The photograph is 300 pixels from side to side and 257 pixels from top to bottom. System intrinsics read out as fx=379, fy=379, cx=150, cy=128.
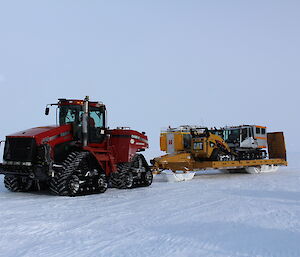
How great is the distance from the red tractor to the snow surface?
26.6 inches

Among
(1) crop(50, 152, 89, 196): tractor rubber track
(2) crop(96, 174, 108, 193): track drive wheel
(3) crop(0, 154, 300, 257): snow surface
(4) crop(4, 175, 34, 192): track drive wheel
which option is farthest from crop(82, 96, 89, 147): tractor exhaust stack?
(4) crop(4, 175, 34, 192): track drive wheel

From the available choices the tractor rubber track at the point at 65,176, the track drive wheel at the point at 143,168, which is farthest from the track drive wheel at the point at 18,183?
the track drive wheel at the point at 143,168

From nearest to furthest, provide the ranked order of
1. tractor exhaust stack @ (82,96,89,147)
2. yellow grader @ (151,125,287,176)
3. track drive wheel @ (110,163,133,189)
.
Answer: tractor exhaust stack @ (82,96,89,147) → track drive wheel @ (110,163,133,189) → yellow grader @ (151,125,287,176)

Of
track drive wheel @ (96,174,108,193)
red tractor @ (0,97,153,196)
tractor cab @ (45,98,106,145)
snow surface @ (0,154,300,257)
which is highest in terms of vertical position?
tractor cab @ (45,98,106,145)

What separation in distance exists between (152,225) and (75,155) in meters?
4.84

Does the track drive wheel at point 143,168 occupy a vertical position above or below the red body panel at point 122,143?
below

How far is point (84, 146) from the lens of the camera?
11.3 metres

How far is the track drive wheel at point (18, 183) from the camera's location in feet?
38.9

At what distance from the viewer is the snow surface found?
16.8 feet

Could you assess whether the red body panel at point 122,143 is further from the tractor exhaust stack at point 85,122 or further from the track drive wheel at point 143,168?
the tractor exhaust stack at point 85,122

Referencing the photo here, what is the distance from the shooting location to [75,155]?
10.8 m

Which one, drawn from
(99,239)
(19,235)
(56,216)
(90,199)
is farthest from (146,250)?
(90,199)

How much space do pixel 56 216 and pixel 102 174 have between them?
401 centimetres

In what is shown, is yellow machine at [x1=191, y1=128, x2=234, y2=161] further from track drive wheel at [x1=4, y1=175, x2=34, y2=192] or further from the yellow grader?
track drive wheel at [x1=4, y1=175, x2=34, y2=192]
